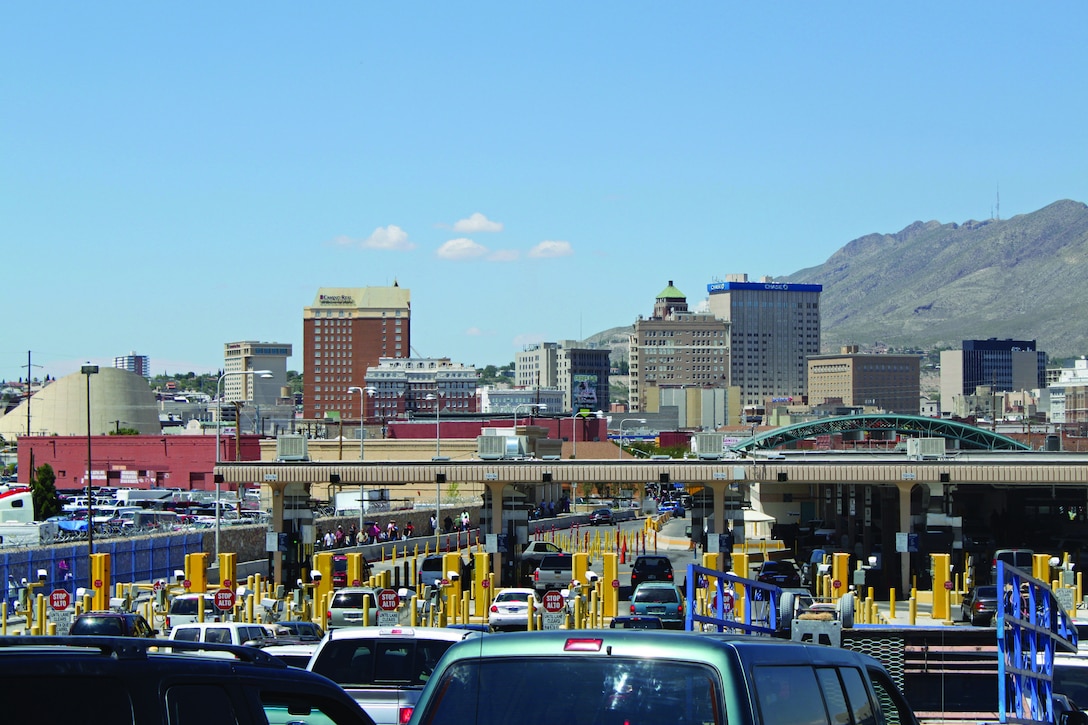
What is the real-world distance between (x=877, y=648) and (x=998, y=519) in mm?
44301

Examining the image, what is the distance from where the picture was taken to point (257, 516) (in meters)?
70.8

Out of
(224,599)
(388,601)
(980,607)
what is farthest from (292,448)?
(980,607)

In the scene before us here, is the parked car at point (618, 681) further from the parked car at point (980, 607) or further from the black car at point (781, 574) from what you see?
the black car at point (781, 574)

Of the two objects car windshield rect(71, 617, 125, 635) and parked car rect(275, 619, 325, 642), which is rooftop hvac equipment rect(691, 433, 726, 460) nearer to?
parked car rect(275, 619, 325, 642)

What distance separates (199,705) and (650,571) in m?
36.3

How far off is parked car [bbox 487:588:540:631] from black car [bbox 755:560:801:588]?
33.0 feet

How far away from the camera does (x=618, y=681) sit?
5.46 meters

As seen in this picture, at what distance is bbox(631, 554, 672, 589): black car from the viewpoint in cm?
4057

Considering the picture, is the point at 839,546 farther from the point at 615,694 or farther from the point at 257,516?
the point at 615,694

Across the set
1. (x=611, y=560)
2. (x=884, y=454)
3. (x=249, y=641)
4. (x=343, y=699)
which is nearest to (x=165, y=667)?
(x=343, y=699)

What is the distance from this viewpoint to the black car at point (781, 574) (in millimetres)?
40487

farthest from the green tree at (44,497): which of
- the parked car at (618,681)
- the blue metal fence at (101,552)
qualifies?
the parked car at (618,681)

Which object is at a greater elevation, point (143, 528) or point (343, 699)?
point (343, 699)

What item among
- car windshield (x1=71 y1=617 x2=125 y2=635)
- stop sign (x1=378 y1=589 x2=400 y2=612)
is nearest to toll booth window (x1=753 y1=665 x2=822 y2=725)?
car windshield (x1=71 y1=617 x2=125 y2=635)
